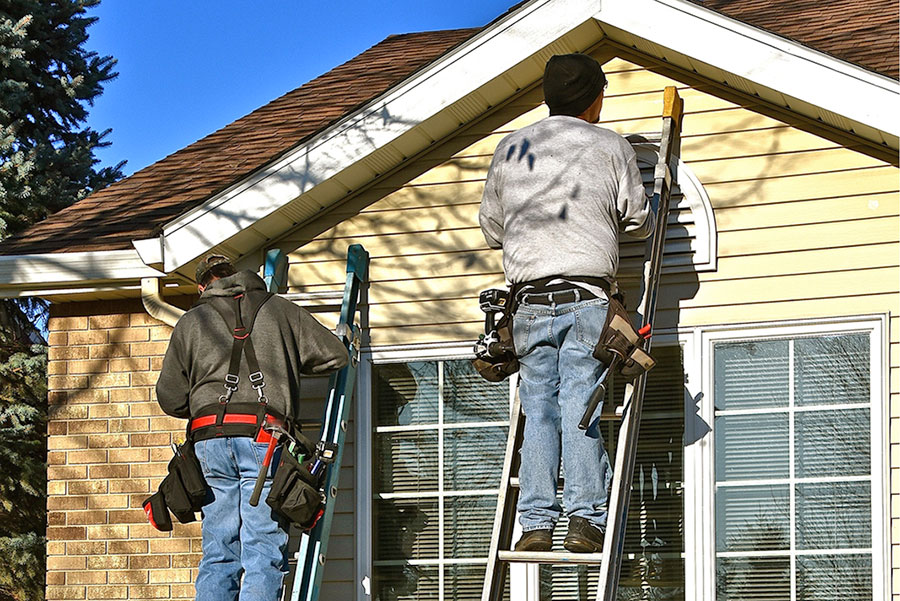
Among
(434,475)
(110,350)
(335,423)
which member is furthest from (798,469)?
(110,350)

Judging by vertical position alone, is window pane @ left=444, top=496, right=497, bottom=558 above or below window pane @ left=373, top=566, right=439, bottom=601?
above

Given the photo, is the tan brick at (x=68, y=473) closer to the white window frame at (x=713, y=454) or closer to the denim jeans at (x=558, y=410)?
the denim jeans at (x=558, y=410)

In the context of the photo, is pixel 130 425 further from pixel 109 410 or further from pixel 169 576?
pixel 169 576

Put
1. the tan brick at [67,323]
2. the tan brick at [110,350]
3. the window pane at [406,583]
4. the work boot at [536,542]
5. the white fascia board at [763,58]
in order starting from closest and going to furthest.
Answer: the work boot at [536,542] → the white fascia board at [763,58] → the window pane at [406,583] → the tan brick at [110,350] → the tan brick at [67,323]

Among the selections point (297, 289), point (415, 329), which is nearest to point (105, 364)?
point (297, 289)

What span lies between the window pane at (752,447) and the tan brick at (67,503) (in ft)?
12.0

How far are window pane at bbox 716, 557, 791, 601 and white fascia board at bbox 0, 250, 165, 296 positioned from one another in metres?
3.47

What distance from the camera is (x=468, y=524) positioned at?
7.18 m

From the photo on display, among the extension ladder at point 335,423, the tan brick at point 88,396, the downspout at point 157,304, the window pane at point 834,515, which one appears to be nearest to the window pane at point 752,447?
the window pane at point 834,515

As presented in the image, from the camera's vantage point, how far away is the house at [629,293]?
21.8ft

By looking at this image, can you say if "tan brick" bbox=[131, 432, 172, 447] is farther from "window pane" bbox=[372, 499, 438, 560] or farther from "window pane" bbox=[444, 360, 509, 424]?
"window pane" bbox=[444, 360, 509, 424]

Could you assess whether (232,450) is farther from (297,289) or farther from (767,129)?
(767,129)

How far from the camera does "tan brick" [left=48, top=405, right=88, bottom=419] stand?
7.87 metres

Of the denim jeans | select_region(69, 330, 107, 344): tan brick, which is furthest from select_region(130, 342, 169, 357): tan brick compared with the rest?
the denim jeans
